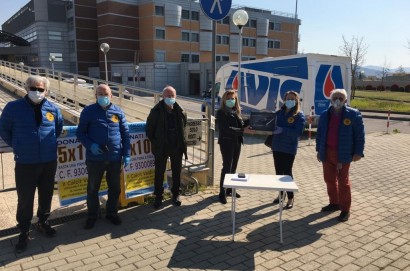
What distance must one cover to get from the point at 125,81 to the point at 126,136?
45.4m

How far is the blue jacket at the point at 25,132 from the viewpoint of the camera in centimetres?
385

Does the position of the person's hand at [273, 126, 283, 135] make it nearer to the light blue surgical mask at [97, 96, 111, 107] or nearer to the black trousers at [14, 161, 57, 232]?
the light blue surgical mask at [97, 96, 111, 107]

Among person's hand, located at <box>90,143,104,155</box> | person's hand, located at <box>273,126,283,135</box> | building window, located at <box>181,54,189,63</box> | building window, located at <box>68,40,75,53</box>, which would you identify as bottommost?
person's hand, located at <box>90,143,104,155</box>

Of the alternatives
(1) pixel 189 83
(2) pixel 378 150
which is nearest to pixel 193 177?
(2) pixel 378 150

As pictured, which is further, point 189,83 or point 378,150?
point 189,83

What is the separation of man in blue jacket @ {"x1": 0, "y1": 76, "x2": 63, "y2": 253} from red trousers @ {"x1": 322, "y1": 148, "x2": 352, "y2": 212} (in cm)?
370

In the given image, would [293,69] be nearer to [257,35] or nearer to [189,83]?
[189,83]

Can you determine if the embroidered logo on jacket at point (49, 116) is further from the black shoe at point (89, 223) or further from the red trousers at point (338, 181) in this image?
the red trousers at point (338, 181)

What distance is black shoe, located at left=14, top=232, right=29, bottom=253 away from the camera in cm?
392

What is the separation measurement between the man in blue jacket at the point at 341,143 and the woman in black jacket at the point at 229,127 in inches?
47.7

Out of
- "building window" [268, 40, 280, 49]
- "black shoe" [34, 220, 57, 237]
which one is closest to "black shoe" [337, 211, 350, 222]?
"black shoe" [34, 220, 57, 237]

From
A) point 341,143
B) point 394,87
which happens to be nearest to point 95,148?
point 341,143

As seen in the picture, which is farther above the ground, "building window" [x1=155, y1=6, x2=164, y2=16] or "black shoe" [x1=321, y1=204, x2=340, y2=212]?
"building window" [x1=155, y1=6, x2=164, y2=16]

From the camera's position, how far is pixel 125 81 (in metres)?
48.2
